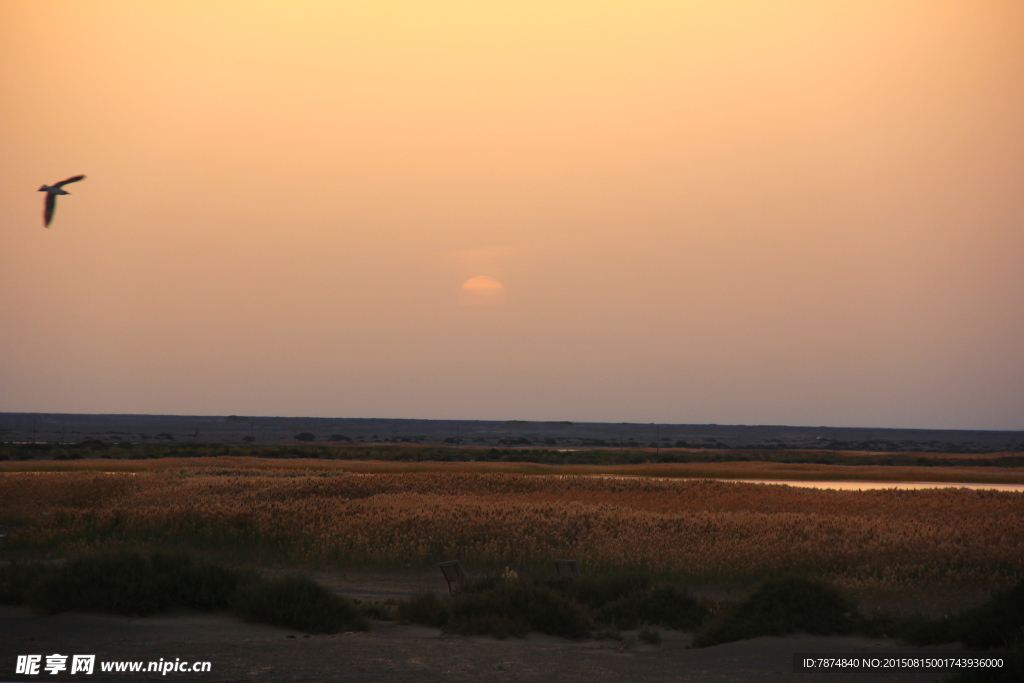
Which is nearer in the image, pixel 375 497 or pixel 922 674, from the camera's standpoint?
pixel 922 674

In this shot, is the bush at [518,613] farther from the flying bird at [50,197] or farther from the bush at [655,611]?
the flying bird at [50,197]

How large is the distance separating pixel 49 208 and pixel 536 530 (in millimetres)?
13492

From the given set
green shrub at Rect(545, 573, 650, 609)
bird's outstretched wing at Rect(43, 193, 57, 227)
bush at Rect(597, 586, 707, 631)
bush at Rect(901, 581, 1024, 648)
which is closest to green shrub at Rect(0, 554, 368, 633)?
green shrub at Rect(545, 573, 650, 609)

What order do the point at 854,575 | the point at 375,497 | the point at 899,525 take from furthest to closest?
the point at 375,497 → the point at 899,525 → the point at 854,575

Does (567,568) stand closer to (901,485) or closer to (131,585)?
(131,585)

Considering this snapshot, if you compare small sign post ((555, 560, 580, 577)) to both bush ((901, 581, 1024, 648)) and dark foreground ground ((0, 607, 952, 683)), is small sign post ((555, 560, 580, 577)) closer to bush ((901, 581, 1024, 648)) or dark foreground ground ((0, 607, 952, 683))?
dark foreground ground ((0, 607, 952, 683))

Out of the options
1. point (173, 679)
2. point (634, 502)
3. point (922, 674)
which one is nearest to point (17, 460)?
point (634, 502)

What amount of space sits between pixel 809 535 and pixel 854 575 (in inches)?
164

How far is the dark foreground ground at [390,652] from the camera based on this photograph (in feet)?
33.6

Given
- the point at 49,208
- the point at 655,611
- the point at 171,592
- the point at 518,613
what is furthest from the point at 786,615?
the point at 49,208

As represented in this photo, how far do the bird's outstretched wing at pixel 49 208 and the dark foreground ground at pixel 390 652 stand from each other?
7122mm

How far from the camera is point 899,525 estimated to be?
23859mm

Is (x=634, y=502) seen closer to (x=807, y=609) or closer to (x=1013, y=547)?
(x=1013, y=547)

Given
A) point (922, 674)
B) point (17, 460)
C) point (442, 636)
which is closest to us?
point (922, 674)
